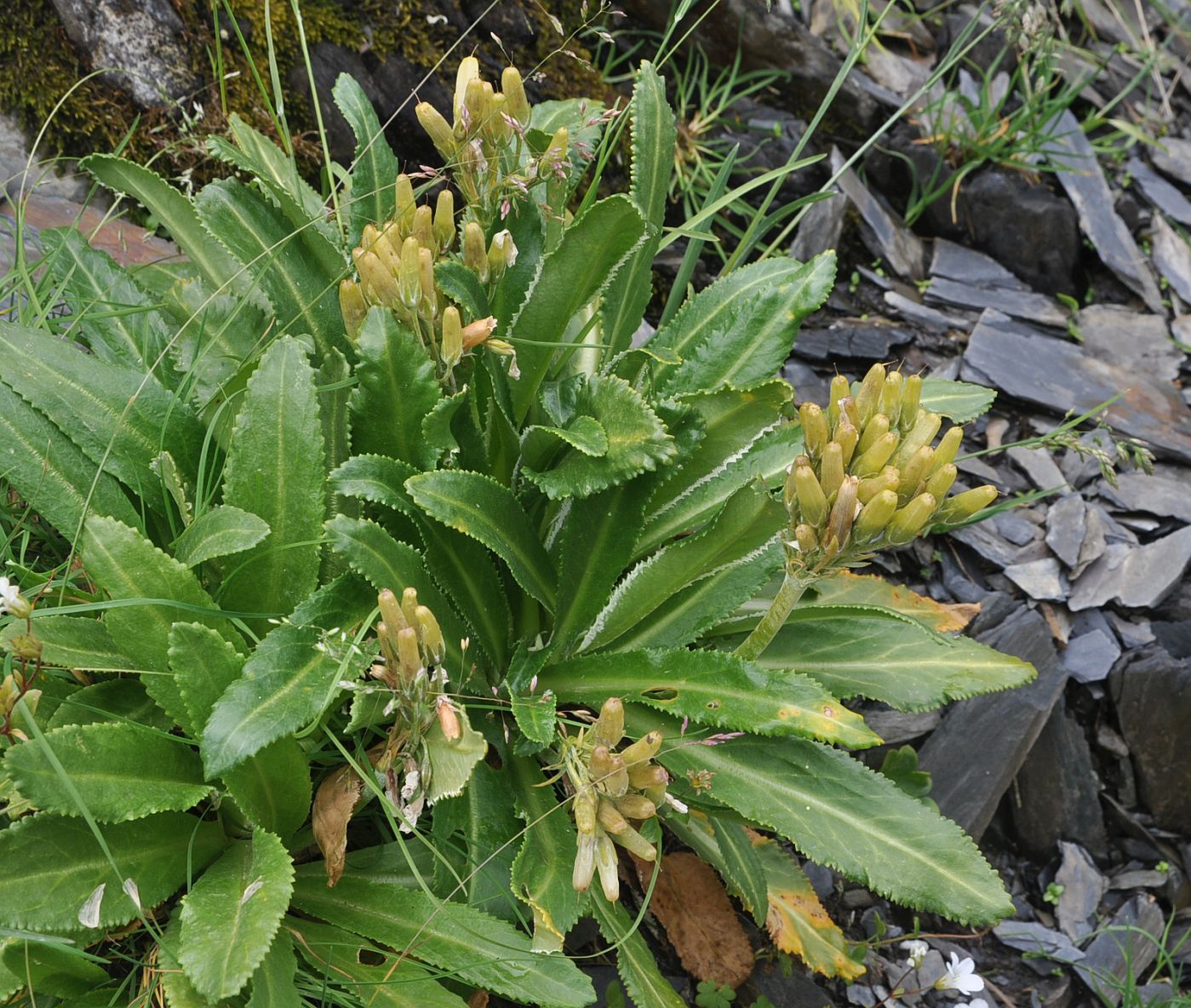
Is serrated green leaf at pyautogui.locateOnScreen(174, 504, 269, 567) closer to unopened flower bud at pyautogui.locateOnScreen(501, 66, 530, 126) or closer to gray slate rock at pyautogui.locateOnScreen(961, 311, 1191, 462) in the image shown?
unopened flower bud at pyautogui.locateOnScreen(501, 66, 530, 126)

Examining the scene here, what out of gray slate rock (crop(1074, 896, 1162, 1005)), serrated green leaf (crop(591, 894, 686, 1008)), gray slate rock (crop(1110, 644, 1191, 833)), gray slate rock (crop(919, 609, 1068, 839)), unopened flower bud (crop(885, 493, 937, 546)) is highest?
unopened flower bud (crop(885, 493, 937, 546))

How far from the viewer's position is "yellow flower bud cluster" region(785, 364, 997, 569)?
1547mm

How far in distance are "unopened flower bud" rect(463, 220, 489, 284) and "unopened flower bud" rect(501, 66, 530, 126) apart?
0.22m

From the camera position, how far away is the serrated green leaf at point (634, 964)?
1.88 meters

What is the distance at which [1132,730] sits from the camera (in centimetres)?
288

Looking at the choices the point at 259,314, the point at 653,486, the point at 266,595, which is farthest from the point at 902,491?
the point at 259,314

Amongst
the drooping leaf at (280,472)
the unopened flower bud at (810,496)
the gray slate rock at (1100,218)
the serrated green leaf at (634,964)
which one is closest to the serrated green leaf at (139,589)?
the drooping leaf at (280,472)

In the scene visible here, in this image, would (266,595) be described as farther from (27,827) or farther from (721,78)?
(721,78)

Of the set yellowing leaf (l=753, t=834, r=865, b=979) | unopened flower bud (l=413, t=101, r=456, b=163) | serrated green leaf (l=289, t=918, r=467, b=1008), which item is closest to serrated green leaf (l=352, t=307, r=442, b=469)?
unopened flower bud (l=413, t=101, r=456, b=163)

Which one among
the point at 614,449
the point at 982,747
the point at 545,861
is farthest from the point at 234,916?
the point at 982,747

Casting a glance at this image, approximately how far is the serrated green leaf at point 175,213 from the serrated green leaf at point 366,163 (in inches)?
11.2

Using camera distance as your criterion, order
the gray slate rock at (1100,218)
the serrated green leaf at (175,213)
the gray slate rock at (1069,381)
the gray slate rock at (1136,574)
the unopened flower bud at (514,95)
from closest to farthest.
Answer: the unopened flower bud at (514,95) < the serrated green leaf at (175,213) < the gray slate rock at (1136,574) < the gray slate rock at (1069,381) < the gray slate rock at (1100,218)

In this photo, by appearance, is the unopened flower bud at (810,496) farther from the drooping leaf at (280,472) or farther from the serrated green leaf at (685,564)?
the drooping leaf at (280,472)

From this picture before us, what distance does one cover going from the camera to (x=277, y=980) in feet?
5.31
